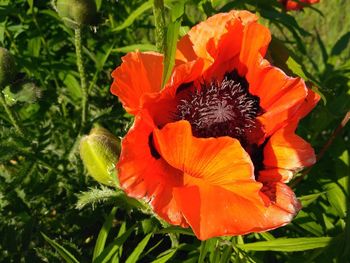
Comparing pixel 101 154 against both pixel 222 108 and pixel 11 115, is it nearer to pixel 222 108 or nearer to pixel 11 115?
pixel 222 108

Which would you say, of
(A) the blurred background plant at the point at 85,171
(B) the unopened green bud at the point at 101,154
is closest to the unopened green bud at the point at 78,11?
(A) the blurred background plant at the point at 85,171

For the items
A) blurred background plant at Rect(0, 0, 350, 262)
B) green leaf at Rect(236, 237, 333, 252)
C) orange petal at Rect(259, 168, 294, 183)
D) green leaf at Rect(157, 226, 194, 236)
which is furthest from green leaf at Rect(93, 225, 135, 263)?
orange petal at Rect(259, 168, 294, 183)

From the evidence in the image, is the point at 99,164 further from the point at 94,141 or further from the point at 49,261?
the point at 49,261

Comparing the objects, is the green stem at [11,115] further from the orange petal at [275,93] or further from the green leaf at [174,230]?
the orange petal at [275,93]

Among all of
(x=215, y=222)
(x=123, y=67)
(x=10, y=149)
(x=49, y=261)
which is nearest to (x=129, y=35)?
(x=10, y=149)

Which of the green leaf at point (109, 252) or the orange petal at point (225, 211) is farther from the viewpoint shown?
the green leaf at point (109, 252)
